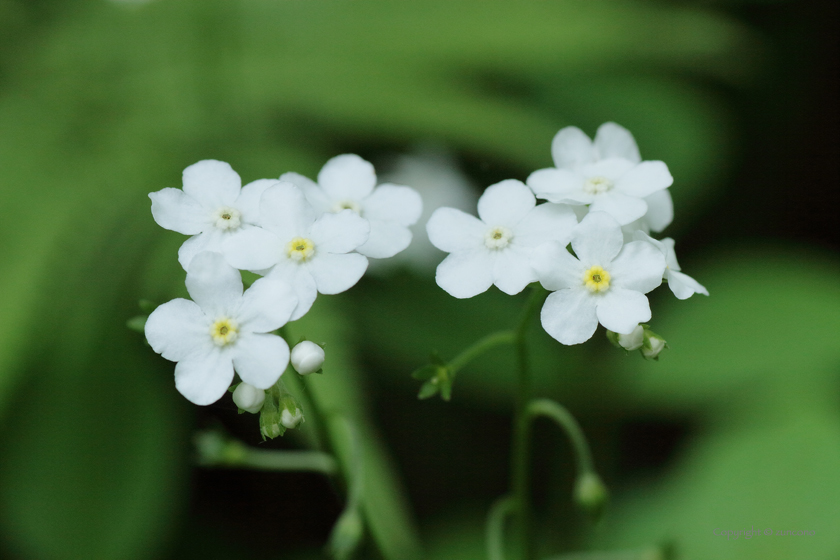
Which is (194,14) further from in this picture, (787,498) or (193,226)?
(787,498)

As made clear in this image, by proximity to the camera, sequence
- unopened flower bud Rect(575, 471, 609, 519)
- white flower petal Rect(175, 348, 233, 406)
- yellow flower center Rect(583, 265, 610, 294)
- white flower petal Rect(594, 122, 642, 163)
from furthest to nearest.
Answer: unopened flower bud Rect(575, 471, 609, 519)
white flower petal Rect(594, 122, 642, 163)
yellow flower center Rect(583, 265, 610, 294)
white flower petal Rect(175, 348, 233, 406)

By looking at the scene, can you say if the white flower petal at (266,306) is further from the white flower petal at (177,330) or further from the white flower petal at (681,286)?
the white flower petal at (681,286)

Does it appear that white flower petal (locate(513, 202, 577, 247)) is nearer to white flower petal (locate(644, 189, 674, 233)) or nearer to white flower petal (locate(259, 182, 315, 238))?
white flower petal (locate(644, 189, 674, 233))

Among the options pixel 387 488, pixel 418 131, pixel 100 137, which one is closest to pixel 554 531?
pixel 387 488

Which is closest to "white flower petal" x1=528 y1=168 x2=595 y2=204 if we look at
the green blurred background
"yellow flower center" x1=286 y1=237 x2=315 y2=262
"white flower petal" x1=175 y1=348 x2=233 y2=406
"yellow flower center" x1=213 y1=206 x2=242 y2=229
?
"yellow flower center" x1=286 y1=237 x2=315 y2=262

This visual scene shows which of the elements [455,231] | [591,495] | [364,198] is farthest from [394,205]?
[591,495]

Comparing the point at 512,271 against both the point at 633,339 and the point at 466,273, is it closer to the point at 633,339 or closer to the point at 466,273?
the point at 466,273
